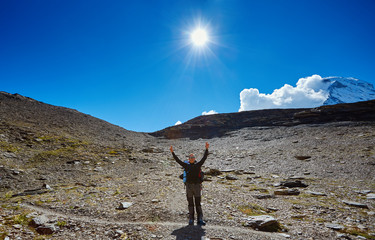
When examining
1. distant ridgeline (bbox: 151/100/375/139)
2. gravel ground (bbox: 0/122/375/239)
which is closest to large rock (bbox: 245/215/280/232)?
gravel ground (bbox: 0/122/375/239)

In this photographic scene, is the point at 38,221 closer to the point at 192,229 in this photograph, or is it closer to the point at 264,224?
the point at 192,229

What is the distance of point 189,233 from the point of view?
7402 mm

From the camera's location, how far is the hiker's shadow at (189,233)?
7.09 metres

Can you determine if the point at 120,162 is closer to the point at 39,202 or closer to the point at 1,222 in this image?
the point at 39,202

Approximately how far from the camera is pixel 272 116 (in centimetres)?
7394

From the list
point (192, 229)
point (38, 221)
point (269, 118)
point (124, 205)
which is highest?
point (269, 118)

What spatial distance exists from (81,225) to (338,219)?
1229 centimetres

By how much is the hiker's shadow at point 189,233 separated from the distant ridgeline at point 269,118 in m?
61.1

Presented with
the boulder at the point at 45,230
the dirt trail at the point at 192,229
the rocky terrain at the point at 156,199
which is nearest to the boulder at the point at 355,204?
the rocky terrain at the point at 156,199

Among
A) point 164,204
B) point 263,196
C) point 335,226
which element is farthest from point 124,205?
point 335,226

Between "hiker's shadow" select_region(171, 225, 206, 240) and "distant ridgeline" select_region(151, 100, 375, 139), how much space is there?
6108 cm

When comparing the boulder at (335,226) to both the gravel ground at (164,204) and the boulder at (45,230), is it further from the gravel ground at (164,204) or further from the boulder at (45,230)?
the boulder at (45,230)

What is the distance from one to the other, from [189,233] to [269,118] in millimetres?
73044

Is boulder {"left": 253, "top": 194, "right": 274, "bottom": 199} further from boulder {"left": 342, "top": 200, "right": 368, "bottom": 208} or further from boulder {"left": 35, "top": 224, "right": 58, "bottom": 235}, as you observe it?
boulder {"left": 35, "top": 224, "right": 58, "bottom": 235}
